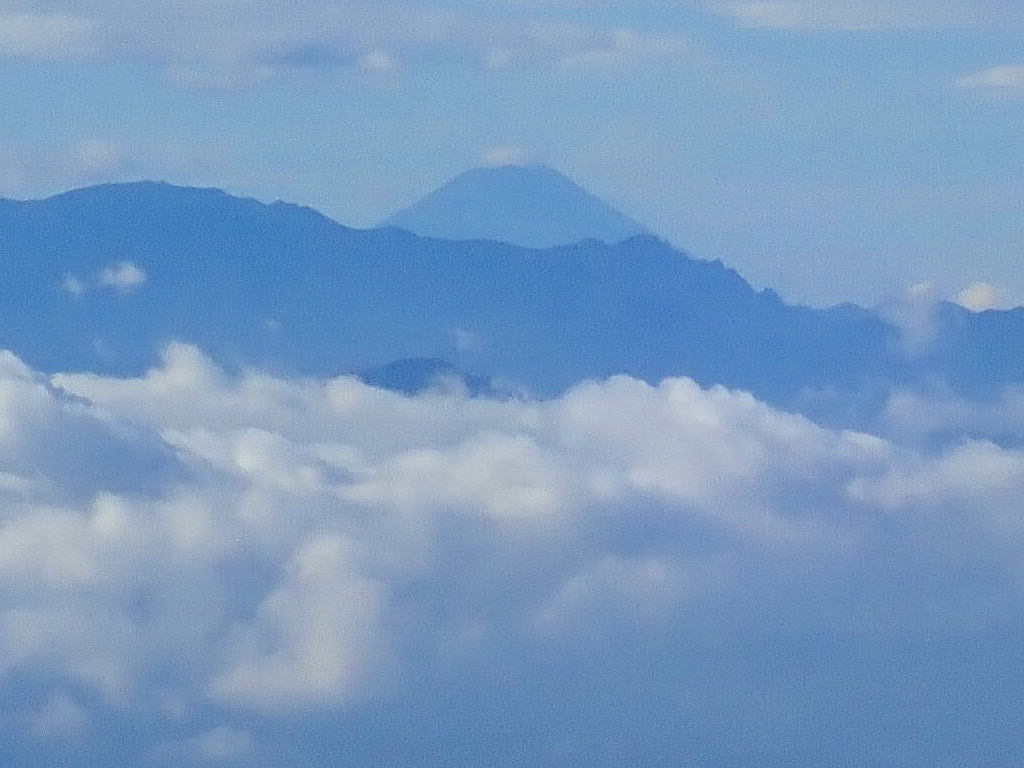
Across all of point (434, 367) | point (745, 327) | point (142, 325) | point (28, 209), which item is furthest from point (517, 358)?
point (28, 209)

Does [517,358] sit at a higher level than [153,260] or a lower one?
lower

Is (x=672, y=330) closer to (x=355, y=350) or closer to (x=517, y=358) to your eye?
(x=517, y=358)

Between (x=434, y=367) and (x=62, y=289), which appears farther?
(x=434, y=367)

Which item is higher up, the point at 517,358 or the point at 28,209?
the point at 28,209

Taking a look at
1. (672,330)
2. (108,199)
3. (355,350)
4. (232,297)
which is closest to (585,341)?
(672,330)

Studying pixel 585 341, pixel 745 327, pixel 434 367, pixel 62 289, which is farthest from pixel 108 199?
pixel 745 327

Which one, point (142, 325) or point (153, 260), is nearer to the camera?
point (142, 325)

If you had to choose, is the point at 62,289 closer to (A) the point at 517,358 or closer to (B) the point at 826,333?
(A) the point at 517,358

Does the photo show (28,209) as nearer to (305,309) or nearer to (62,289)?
(62,289)
